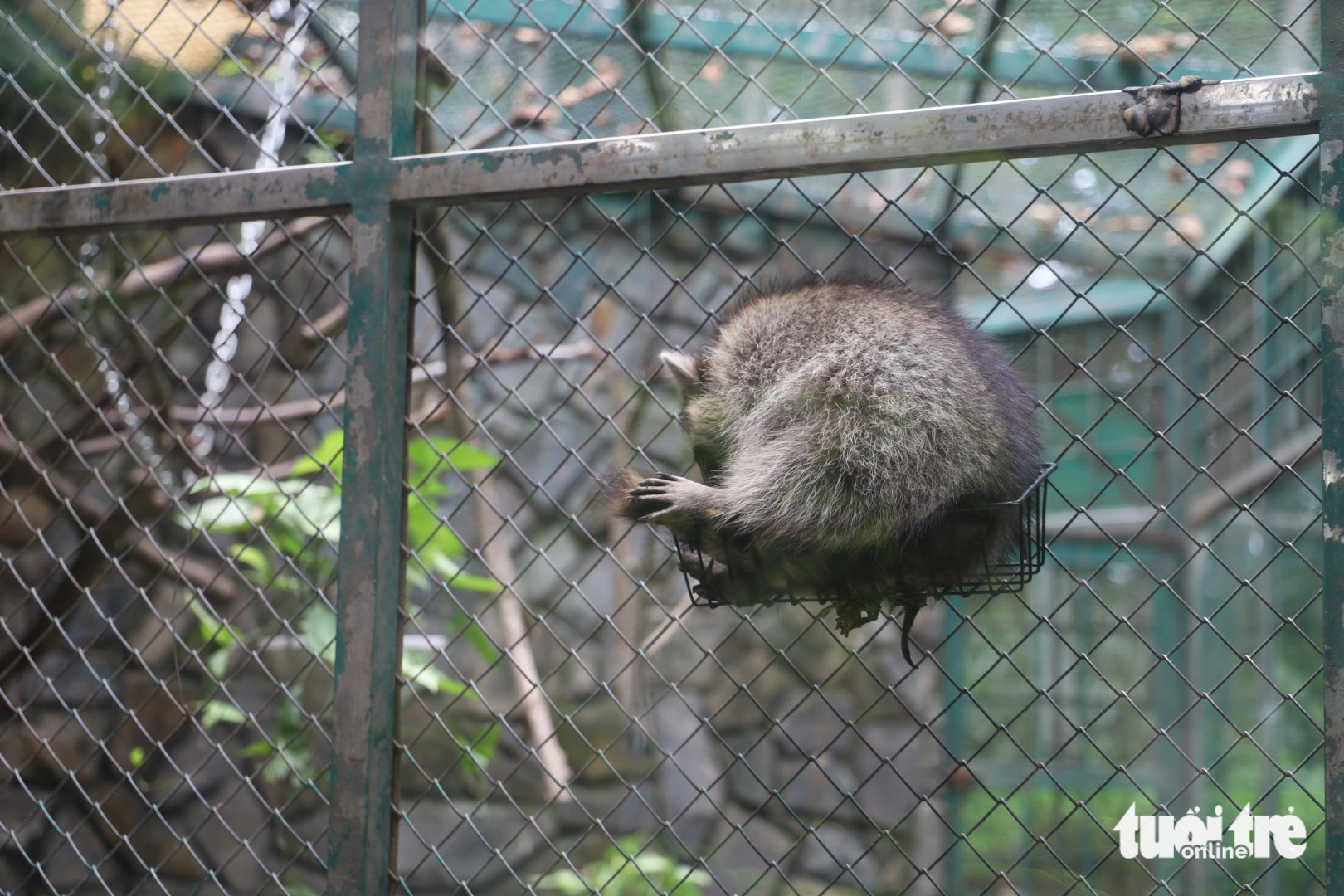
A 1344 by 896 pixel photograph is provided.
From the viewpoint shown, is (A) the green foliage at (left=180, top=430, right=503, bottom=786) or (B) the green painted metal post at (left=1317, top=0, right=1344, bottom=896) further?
(A) the green foliage at (left=180, top=430, right=503, bottom=786)

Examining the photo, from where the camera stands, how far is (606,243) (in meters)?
5.53

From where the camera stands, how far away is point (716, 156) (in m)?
1.83

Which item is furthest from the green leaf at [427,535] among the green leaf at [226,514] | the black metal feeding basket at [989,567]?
the black metal feeding basket at [989,567]

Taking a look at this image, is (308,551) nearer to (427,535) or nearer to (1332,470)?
(427,535)

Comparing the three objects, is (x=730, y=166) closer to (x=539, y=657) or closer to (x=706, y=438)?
(x=706, y=438)

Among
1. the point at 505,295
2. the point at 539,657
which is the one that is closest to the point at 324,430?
the point at 505,295

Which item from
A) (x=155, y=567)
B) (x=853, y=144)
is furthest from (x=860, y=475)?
(x=155, y=567)

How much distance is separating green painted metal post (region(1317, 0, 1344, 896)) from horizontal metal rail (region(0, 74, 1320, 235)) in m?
0.04

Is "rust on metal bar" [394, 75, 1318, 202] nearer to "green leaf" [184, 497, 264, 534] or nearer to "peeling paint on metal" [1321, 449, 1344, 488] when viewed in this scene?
"peeling paint on metal" [1321, 449, 1344, 488]

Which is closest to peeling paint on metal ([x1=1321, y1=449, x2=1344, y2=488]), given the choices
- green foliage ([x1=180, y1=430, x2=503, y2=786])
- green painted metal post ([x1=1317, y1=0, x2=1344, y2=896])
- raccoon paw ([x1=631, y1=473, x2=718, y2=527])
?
green painted metal post ([x1=1317, y1=0, x2=1344, y2=896])

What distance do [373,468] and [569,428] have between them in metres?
3.63

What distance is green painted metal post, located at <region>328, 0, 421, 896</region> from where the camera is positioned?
1.87 meters

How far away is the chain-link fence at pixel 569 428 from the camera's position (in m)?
1.91

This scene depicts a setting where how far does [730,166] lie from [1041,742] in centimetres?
571
